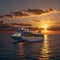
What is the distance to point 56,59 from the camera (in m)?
59.8

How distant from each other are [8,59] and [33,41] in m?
77.3

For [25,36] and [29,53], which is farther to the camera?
[25,36]

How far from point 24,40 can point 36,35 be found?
1431cm

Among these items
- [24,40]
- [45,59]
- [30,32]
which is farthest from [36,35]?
[45,59]

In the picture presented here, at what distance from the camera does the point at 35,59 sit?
199 ft

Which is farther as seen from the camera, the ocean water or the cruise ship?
the cruise ship

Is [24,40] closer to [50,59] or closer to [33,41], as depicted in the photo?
[33,41]

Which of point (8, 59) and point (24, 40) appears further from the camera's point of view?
point (24, 40)

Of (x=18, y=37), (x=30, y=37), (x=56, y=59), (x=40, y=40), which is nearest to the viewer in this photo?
(x=56, y=59)

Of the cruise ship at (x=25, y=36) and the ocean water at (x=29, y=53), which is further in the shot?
the cruise ship at (x=25, y=36)

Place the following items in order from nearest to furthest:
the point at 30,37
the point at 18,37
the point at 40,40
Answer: the point at 18,37 → the point at 30,37 → the point at 40,40

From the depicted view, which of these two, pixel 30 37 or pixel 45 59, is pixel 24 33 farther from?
pixel 45 59

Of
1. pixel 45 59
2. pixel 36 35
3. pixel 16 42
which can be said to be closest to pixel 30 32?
pixel 36 35

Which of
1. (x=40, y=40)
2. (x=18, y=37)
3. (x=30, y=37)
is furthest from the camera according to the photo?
(x=40, y=40)
